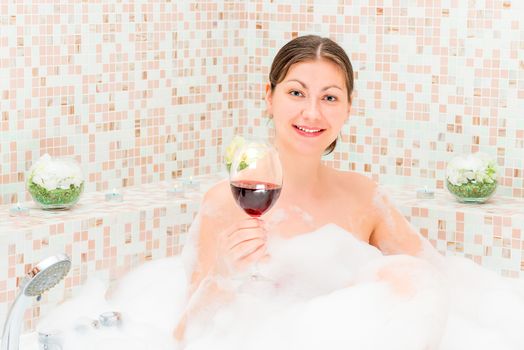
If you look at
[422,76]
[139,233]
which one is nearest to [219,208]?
[139,233]

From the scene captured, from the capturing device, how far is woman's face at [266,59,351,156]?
2467 millimetres

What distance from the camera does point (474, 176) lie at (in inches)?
125

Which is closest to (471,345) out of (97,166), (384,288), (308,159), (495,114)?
(384,288)

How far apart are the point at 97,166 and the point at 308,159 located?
3.21 feet

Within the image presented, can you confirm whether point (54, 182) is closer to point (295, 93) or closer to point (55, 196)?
point (55, 196)

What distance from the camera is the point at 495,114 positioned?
3318mm

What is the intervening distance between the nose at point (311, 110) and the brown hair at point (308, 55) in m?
0.11

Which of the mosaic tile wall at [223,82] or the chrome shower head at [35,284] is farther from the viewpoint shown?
the mosaic tile wall at [223,82]

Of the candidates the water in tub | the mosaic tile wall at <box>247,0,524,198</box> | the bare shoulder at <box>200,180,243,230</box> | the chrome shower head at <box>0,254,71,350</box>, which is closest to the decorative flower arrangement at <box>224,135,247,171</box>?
the mosaic tile wall at <box>247,0,524,198</box>

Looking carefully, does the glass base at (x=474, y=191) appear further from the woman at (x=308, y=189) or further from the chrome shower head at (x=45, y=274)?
the chrome shower head at (x=45, y=274)

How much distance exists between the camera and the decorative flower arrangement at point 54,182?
2.97 m

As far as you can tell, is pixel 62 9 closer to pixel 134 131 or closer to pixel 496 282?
pixel 134 131

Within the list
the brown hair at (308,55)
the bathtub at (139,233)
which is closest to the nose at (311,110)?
the brown hair at (308,55)

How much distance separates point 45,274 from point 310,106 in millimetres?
867
